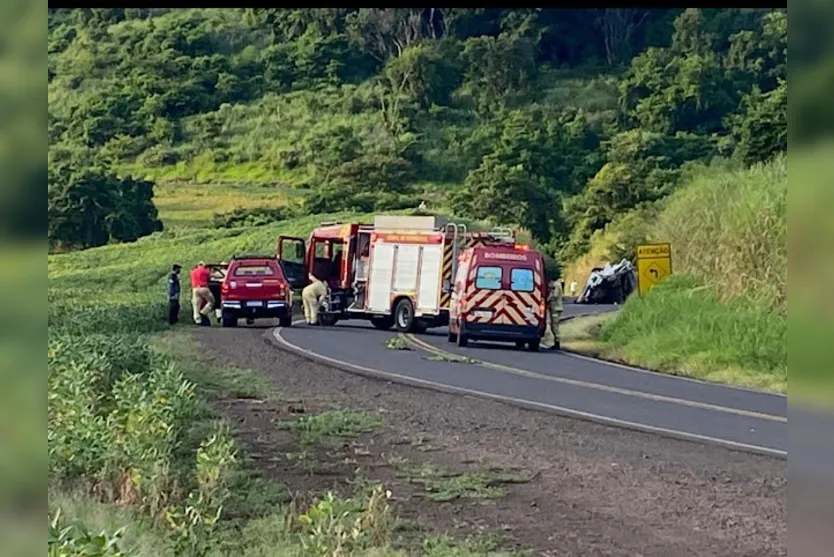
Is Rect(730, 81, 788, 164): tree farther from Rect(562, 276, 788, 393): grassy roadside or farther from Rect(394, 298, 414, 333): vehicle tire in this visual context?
Rect(394, 298, 414, 333): vehicle tire

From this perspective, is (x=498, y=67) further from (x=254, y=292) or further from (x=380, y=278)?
(x=254, y=292)

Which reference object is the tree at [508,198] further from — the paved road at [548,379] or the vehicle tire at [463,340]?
the vehicle tire at [463,340]

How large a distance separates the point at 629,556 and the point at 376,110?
2.26 metres

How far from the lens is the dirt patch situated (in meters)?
4.40

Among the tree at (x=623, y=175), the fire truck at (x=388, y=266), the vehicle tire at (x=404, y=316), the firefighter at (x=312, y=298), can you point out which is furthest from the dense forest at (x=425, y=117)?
the vehicle tire at (x=404, y=316)

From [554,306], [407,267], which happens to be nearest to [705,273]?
[554,306]

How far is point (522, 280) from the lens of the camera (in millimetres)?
5262

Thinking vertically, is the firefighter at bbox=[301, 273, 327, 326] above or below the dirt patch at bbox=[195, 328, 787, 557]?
above

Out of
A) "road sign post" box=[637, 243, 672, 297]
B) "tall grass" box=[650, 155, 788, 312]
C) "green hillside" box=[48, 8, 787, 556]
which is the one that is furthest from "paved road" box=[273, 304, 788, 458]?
"tall grass" box=[650, 155, 788, 312]

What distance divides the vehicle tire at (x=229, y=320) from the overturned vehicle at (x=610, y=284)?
5.23 ft

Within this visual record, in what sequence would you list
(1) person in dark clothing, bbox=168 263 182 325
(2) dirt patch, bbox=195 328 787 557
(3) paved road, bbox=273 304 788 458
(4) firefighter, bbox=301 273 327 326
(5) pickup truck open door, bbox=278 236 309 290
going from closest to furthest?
(2) dirt patch, bbox=195 328 787 557
(3) paved road, bbox=273 304 788 458
(1) person in dark clothing, bbox=168 263 182 325
(5) pickup truck open door, bbox=278 236 309 290
(4) firefighter, bbox=301 273 327 326

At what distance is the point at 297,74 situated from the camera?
510 centimetres

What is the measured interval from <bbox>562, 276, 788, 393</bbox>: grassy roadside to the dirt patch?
18.5 inches

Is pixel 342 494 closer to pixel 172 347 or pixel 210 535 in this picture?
pixel 210 535
